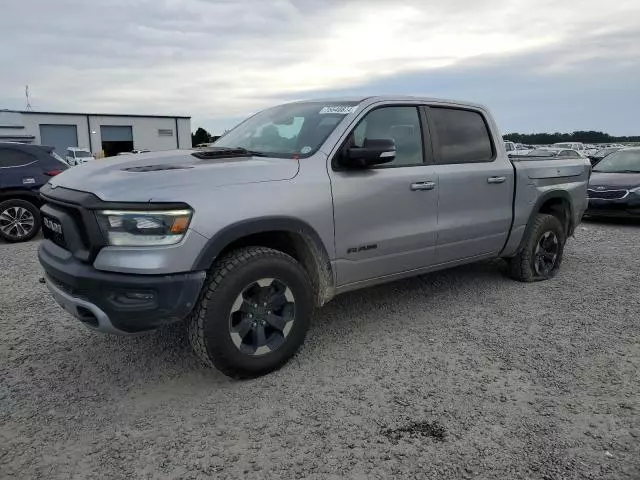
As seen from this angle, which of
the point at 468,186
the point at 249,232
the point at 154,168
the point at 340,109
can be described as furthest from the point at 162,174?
the point at 468,186

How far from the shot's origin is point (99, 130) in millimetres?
49188

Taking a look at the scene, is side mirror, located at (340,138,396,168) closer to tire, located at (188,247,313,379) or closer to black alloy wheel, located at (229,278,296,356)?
tire, located at (188,247,313,379)

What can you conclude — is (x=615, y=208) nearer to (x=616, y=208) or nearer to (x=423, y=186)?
(x=616, y=208)

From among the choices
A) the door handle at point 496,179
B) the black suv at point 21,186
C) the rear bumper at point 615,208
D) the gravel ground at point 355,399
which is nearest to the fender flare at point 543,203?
the door handle at point 496,179

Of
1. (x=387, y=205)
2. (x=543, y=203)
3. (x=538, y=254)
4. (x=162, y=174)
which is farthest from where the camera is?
(x=538, y=254)

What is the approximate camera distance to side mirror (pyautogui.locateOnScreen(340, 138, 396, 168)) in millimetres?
3586

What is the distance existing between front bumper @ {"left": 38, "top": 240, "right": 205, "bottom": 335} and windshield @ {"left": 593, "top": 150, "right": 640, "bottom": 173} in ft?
35.2

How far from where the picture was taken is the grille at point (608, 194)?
9991 mm

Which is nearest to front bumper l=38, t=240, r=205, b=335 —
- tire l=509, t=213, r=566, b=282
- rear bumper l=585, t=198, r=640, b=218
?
tire l=509, t=213, r=566, b=282

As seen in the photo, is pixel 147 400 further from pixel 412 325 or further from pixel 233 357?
pixel 412 325

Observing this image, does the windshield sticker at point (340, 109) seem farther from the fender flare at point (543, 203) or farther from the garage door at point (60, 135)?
the garage door at point (60, 135)

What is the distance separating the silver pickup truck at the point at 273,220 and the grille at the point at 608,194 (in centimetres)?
618

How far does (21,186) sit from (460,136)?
7.18m

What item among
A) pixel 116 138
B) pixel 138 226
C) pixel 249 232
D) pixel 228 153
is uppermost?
pixel 116 138
